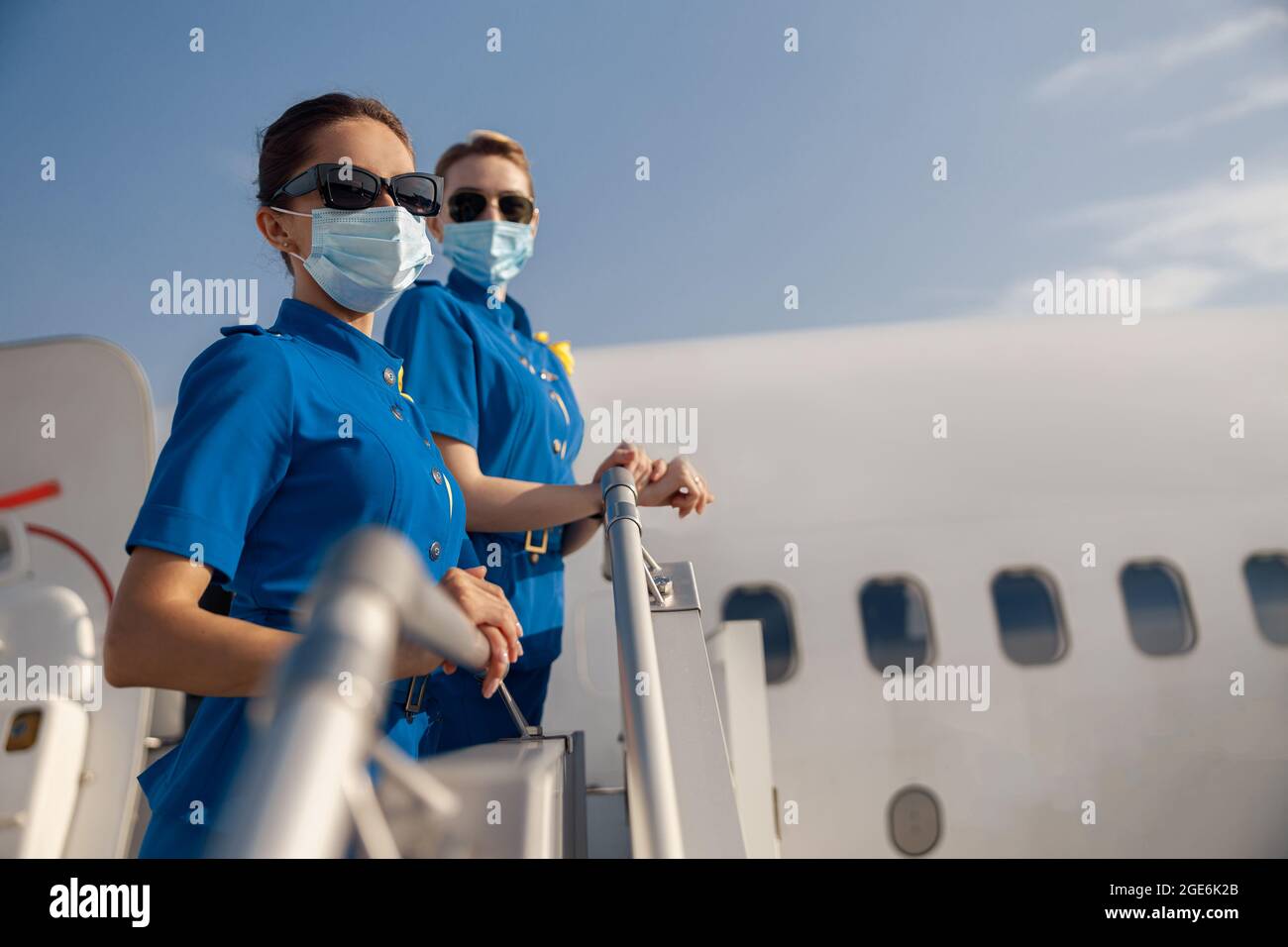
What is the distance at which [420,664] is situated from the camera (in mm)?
1484

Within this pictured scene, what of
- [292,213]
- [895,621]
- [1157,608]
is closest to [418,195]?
[292,213]

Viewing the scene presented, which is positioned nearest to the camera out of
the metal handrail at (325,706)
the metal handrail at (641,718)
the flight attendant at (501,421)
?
the metal handrail at (325,706)

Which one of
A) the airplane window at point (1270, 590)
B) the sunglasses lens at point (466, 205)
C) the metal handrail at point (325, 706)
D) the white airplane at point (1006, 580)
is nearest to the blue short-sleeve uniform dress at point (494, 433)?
the sunglasses lens at point (466, 205)

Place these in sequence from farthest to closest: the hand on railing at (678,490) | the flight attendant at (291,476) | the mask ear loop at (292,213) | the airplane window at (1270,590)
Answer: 1. the airplane window at (1270,590)
2. the hand on railing at (678,490)
3. the mask ear loop at (292,213)
4. the flight attendant at (291,476)

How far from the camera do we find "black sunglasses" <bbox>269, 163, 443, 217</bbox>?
6.12 ft

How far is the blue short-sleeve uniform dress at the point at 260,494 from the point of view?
1.40 metres

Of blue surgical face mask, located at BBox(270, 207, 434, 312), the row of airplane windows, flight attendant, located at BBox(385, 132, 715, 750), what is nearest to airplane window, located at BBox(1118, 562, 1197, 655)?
the row of airplane windows

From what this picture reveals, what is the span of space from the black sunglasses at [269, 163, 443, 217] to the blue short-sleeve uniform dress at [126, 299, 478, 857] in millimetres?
313

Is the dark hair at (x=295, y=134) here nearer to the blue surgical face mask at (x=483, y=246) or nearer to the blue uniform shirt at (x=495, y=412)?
the blue uniform shirt at (x=495, y=412)

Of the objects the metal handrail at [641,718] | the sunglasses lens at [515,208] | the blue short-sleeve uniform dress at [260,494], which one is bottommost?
the metal handrail at [641,718]

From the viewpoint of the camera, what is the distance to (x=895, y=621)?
4.42m

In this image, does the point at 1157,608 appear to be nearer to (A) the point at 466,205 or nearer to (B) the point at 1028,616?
(B) the point at 1028,616
